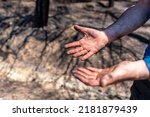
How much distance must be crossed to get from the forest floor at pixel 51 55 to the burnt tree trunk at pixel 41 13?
0.07 m

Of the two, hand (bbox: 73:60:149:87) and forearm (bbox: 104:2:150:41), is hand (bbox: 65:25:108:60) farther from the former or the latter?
hand (bbox: 73:60:149:87)

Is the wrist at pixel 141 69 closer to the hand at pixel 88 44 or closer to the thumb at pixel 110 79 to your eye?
the thumb at pixel 110 79

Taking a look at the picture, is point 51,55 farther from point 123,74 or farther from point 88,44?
point 123,74

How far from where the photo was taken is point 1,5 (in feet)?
16.4

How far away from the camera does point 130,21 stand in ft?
4.77

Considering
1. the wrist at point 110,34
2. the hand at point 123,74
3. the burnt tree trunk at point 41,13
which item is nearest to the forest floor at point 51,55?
the burnt tree trunk at point 41,13

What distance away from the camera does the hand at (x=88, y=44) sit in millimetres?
1419

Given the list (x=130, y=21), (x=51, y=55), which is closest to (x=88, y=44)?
(x=130, y=21)

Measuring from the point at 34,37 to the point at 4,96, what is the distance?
3.30ft

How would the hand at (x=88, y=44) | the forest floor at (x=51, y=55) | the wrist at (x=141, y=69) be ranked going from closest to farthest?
the wrist at (x=141, y=69) → the hand at (x=88, y=44) → the forest floor at (x=51, y=55)

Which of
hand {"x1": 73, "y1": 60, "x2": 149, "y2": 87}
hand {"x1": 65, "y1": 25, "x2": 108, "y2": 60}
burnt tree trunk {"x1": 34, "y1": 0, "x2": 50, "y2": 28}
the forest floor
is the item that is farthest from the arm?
burnt tree trunk {"x1": 34, "y1": 0, "x2": 50, "y2": 28}

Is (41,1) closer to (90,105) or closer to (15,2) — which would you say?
(15,2)

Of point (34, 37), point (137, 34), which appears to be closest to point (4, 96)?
point (34, 37)

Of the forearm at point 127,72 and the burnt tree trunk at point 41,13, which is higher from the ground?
the forearm at point 127,72
